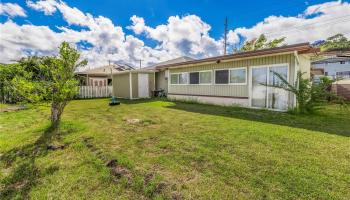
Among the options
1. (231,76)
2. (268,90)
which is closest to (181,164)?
(268,90)

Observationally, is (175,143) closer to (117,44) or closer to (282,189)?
(282,189)

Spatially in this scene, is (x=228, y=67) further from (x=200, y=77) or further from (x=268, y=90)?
(x=268, y=90)

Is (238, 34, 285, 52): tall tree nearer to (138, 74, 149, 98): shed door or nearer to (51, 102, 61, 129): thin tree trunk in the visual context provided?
(138, 74, 149, 98): shed door

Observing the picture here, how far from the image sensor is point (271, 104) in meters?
8.23

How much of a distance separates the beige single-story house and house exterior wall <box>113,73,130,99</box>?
4.38 m

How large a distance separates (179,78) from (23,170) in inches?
423

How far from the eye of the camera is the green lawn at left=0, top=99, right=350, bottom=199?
7.35 feet

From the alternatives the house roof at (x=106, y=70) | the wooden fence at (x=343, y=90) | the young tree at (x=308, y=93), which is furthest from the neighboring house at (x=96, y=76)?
the wooden fence at (x=343, y=90)

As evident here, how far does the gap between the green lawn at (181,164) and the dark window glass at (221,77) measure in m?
5.26

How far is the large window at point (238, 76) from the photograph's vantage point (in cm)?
902

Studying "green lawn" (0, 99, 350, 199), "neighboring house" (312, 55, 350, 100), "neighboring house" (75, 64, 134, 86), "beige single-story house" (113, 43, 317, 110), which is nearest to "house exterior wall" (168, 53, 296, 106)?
"beige single-story house" (113, 43, 317, 110)

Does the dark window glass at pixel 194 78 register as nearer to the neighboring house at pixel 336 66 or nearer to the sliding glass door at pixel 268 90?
the sliding glass door at pixel 268 90

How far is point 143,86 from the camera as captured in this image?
15438 millimetres

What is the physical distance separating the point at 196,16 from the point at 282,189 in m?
21.3
